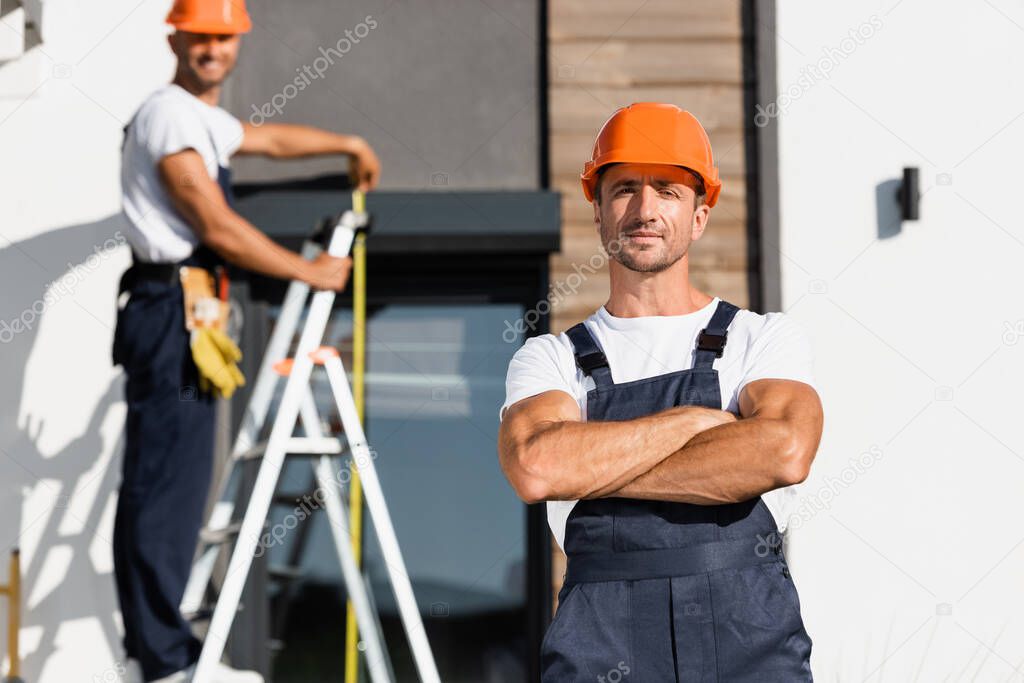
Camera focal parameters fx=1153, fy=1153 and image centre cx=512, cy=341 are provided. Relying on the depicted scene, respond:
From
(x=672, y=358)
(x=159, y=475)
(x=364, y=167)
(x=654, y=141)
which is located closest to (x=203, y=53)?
(x=364, y=167)

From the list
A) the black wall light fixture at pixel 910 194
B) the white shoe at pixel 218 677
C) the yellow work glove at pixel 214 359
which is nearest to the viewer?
the white shoe at pixel 218 677

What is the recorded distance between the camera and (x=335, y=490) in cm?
359

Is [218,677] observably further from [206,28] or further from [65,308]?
[206,28]

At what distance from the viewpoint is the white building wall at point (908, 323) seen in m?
4.48

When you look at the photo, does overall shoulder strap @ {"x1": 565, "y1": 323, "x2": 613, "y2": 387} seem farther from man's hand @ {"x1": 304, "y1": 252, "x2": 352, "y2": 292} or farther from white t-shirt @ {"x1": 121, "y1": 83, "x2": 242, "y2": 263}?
white t-shirt @ {"x1": 121, "y1": 83, "x2": 242, "y2": 263}

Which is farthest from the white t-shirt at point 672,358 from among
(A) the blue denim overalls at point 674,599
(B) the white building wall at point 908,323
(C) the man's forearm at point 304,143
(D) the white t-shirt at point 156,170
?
(C) the man's forearm at point 304,143

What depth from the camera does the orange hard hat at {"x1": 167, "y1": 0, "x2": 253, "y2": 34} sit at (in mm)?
3896

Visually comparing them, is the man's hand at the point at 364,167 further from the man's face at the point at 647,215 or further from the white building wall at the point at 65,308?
the man's face at the point at 647,215

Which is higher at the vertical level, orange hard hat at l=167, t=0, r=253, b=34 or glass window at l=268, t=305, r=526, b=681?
orange hard hat at l=167, t=0, r=253, b=34

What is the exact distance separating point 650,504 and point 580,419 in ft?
0.85

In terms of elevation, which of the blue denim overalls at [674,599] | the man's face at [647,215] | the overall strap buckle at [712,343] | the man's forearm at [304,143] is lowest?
the blue denim overalls at [674,599]

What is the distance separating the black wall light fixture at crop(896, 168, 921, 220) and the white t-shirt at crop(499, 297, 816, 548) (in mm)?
2288

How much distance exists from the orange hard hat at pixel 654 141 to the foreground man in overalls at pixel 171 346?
4.60 ft

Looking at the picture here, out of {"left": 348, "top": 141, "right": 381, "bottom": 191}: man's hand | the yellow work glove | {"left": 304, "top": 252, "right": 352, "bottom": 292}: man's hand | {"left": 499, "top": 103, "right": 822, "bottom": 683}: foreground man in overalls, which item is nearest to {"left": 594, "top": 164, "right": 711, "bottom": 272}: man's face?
{"left": 499, "top": 103, "right": 822, "bottom": 683}: foreground man in overalls
